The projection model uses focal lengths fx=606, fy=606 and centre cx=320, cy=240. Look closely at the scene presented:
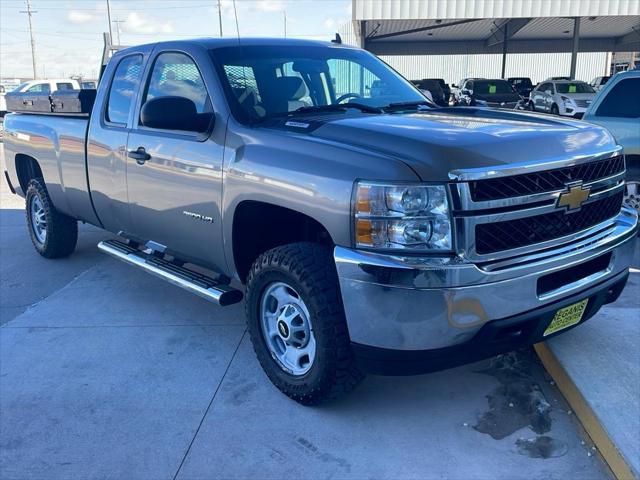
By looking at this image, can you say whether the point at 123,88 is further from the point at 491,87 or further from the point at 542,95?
the point at 491,87

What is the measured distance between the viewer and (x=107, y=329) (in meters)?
4.62

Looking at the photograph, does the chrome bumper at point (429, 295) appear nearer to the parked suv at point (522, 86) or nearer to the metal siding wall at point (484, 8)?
the metal siding wall at point (484, 8)

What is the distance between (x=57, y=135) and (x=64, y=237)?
1261 mm

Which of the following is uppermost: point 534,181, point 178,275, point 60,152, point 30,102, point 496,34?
point 496,34

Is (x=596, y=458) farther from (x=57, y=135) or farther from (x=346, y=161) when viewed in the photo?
(x=57, y=135)

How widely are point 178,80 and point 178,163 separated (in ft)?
2.20

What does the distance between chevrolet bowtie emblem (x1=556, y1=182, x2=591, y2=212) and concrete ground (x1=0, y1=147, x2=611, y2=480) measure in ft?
3.77

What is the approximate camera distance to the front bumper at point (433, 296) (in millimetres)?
2629

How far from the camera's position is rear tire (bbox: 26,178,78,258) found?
6.05m

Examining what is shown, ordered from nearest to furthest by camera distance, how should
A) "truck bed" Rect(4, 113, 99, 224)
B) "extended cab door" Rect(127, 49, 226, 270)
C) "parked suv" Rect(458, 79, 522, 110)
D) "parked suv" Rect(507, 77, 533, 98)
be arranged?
"extended cab door" Rect(127, 49, 226, 270) → "truck bed" Rect(4, 113, 99, 224) → "parked suv" Rect(458, 79, 522, 110) → "parked suv" Rect(507, 77, 533, 98)

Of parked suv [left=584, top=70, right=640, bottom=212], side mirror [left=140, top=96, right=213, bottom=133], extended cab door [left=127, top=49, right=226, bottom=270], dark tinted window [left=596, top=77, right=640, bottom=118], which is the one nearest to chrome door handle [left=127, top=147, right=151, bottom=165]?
extended cab door [left=127, top=49, right=226, bottom=270]

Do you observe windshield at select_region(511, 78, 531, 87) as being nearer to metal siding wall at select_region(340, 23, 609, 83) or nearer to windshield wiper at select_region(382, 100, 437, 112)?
metal siding wall at select_region(340, 23, 609, 83)

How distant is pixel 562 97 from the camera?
21.4 m

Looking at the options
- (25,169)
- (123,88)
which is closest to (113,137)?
(123,88)
